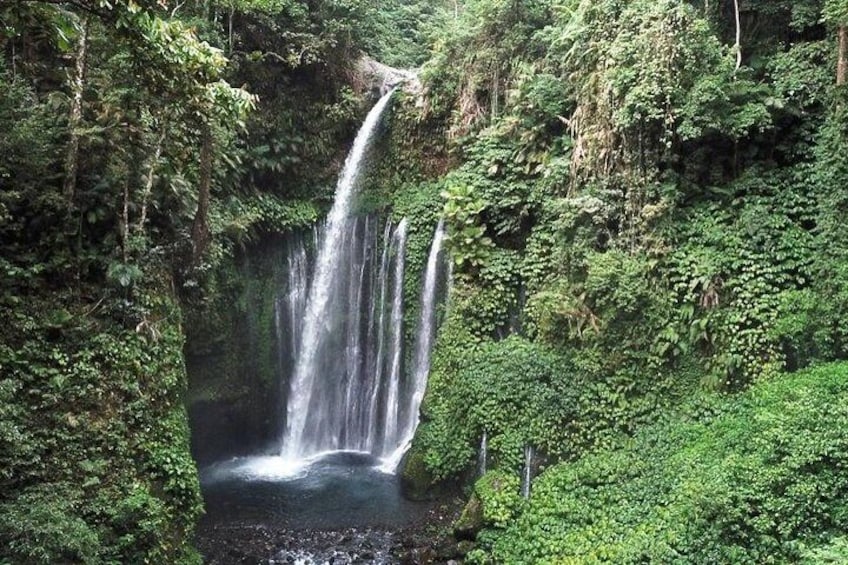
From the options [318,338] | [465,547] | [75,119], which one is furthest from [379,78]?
[465,547]

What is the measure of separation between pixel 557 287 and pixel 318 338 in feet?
23.1

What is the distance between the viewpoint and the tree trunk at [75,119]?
9.68 metres

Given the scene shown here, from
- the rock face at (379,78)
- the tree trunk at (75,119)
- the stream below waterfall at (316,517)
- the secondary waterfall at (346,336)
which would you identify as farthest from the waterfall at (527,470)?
the rock face at (379,78)

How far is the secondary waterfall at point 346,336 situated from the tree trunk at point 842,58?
8.34 m

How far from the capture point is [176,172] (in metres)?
12.0

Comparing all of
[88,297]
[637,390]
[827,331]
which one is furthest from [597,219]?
[88,297]

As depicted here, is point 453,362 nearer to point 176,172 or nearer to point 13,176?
point 176,172

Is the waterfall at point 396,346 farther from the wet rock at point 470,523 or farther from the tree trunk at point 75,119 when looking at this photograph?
the tree trunk at point 75,119

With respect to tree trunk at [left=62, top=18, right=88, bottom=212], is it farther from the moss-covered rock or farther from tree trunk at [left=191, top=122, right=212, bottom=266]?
the moss-covered rock

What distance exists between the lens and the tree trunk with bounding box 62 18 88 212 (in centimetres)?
968

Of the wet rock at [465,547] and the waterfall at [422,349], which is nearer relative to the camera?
the wet rock at [465,547]

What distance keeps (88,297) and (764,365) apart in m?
10.5

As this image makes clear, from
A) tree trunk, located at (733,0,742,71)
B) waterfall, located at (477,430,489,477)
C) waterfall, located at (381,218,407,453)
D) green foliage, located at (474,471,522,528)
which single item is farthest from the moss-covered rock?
tree trunk, located at (733,0,742,71)

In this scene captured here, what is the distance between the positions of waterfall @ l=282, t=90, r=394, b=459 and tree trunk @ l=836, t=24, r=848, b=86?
36.6ft
